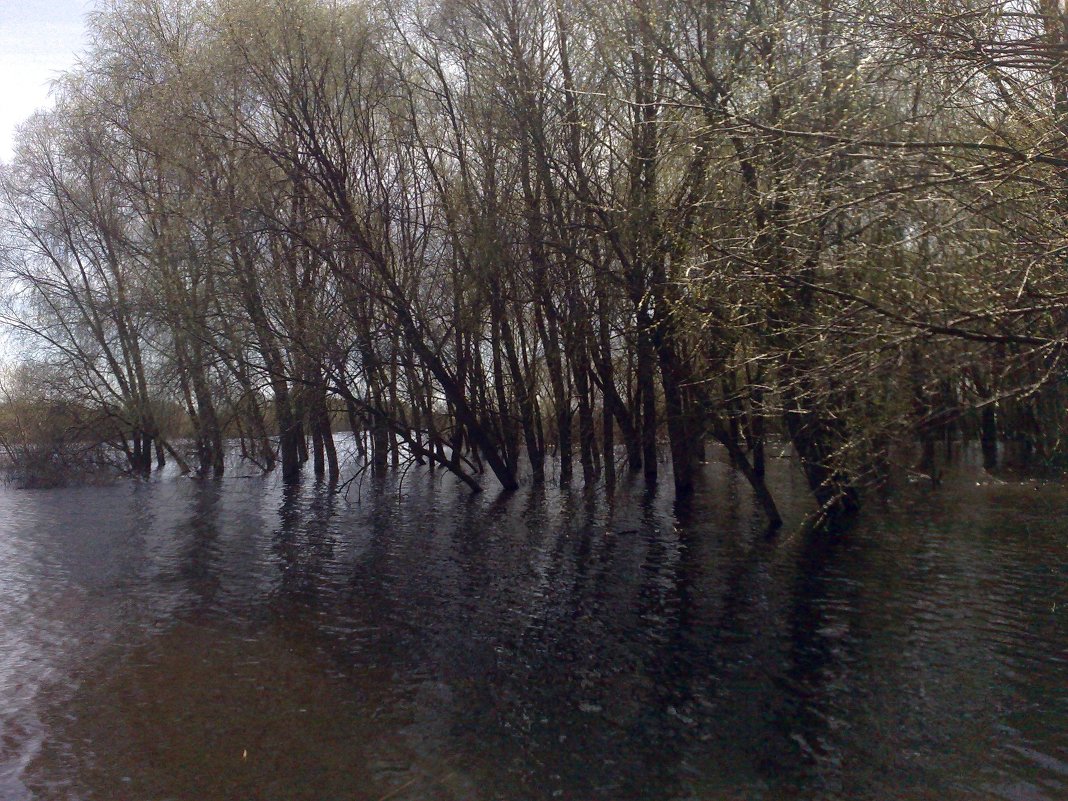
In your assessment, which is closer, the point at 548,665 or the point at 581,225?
the point at 548,665

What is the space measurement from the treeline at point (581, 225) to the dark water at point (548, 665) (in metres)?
1.68

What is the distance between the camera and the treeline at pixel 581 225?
7.79m

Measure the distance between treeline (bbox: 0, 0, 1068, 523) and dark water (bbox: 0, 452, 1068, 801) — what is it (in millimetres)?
1679

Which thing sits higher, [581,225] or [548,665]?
[581,225]

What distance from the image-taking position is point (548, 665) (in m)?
9.07

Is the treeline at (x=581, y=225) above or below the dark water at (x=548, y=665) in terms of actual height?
above

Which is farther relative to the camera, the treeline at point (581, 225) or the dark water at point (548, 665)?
the treeline at point (581, 225)

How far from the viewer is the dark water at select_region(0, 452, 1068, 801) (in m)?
6.59

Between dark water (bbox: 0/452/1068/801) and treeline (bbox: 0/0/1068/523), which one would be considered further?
treeline (bbox: 0/0/1068/523)

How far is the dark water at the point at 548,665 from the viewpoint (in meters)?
6.59

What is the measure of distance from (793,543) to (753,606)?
400cm

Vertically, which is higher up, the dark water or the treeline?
the treeline

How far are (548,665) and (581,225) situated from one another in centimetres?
848

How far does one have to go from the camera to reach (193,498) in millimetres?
24703
